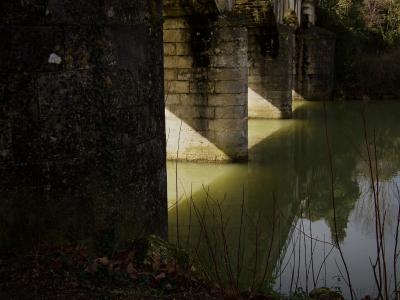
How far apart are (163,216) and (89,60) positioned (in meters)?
1.53

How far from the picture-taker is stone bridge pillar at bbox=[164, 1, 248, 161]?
8969 millimetres

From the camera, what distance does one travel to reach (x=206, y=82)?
923cm

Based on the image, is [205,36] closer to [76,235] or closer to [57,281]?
[76,235]

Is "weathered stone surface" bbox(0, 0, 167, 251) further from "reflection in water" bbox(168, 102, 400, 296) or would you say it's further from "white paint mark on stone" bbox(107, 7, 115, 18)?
"reflection in water" bbox(168, 102, 400, 296)

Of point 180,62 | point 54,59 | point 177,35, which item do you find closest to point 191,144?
point 180,62

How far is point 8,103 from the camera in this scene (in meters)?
2.98

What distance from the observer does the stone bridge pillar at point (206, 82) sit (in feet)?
29.4

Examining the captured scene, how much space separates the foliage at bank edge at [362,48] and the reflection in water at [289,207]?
7.93 m

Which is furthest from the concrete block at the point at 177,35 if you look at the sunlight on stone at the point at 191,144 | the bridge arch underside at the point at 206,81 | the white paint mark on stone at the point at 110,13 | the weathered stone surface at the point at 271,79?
the white paint mark on stone at the point at 110,13

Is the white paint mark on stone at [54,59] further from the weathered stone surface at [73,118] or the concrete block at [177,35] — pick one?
the concrete block at [177,35]

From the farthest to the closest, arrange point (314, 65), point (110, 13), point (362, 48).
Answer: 1. point (362, 48)
2. point (314, 65)
3. point (110, 13)

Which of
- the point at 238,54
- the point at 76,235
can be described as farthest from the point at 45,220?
the point at 238,54

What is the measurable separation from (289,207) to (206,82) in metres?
3.27

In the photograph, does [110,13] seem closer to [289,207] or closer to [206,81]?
[289,207]
